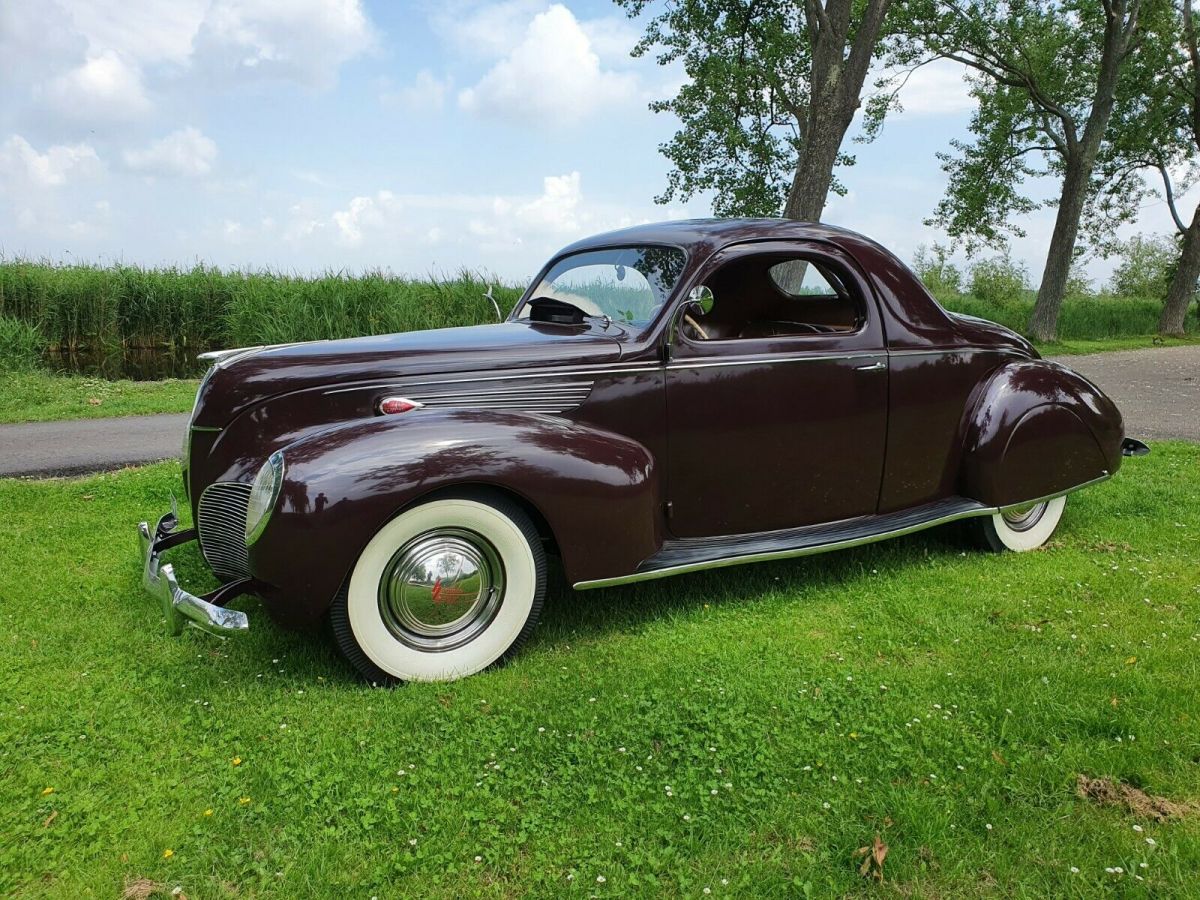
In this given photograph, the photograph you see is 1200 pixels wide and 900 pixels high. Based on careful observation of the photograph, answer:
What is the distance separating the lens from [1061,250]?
1858cm

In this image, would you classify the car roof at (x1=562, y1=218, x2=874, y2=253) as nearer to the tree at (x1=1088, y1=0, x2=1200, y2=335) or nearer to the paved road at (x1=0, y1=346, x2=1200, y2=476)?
the paved road at (x1=0, y1=346, x2=1200, y2=476)

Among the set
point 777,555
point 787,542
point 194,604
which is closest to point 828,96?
point 787,542

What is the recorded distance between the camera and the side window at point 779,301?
14.7 feet

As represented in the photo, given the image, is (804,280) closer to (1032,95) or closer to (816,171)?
(816,171)

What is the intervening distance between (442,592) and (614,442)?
3.09 feet

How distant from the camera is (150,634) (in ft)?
12.2

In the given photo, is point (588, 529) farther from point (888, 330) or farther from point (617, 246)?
point (888, 330)

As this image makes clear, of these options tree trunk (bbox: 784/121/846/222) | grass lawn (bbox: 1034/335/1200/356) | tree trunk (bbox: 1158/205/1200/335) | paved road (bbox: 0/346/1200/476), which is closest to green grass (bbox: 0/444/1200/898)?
paved road (bbox: 0/346/1200/476)

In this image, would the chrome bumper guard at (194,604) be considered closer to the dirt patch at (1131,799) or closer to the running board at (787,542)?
the running board at (787,542)

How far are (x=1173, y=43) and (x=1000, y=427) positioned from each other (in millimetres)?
22191

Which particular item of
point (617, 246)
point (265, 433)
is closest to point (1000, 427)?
point (617, 246)

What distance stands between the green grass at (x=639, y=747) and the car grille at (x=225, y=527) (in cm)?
37

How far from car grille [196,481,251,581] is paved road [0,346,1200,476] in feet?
13.7

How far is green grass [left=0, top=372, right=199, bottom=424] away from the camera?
989cm
